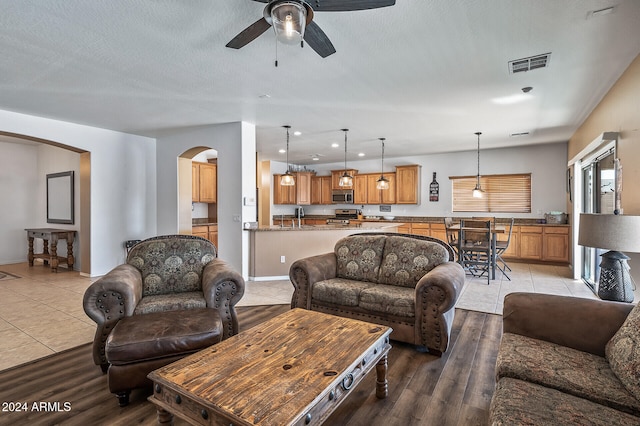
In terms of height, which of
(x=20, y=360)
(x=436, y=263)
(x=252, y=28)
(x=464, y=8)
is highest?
(x=464, y=8)

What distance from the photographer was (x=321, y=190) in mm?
9641

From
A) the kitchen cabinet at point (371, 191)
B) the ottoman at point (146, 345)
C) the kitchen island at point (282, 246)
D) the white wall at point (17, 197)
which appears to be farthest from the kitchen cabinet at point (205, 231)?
the ottoman at point (146, 345)

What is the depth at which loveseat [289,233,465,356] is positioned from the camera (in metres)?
2.68

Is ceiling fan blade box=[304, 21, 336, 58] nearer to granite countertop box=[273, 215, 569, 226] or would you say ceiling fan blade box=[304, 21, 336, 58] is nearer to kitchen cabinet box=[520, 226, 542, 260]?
granite countertop box=[273, 215, 569, 226]

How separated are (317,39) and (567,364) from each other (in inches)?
90.7

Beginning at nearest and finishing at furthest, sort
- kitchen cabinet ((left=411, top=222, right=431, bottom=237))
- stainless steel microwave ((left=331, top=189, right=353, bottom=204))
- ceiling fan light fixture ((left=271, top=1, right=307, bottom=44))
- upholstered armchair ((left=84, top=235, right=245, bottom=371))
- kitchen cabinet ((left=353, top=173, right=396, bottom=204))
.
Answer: ceiling fan light fixture ((left=271, top=1, right=307, bottom=44)) → upholstered armchair ((left=84, top=235, right=245, bottom=371)) → kitchen cabinet ((left=411, top=222, right=431, bottom=237)) → kitchen cabinet ((left=353, top=173, right=396, bottom=204)) → stainless steel microwave ((left=331, top=189, right=353, bottom=204))

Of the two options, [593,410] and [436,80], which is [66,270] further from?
[593,410]

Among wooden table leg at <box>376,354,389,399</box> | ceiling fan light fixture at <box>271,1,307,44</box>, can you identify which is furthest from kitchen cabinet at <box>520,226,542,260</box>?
ceiling fan light fixture at <box>271,1,307,44</box>

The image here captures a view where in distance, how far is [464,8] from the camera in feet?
7.13

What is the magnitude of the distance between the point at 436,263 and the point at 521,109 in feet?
9.02

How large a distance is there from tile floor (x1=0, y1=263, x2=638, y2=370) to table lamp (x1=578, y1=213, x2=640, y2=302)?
165 centimetres

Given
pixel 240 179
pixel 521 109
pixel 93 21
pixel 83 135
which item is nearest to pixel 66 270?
pixel 83 135

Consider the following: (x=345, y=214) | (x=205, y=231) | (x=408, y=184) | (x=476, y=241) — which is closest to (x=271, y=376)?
(x=476, y=241)

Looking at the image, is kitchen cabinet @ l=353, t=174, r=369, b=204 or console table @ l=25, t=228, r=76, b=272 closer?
console table @ l=25, t=228, r=76, b=272
